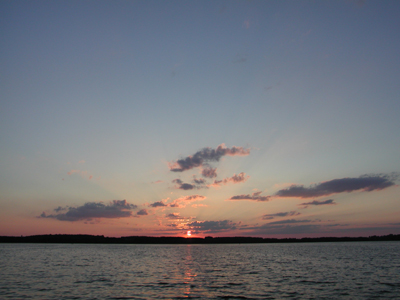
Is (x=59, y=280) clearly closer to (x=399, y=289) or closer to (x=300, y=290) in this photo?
(x=300, y=290)

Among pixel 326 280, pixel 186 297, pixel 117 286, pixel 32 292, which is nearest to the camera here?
pixel 186 297

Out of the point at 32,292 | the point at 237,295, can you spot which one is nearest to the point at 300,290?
the point at 237,295

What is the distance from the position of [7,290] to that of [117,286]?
1398 cm

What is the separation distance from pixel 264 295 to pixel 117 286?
2091 centimetres

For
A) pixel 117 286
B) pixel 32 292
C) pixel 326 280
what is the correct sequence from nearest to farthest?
pixel 32 292
pixel 117 286
pixel 326 280

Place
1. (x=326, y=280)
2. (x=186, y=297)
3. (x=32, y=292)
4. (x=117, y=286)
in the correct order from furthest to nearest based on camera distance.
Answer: (x=326, y=280) < (x=117, y=286) < (x=32, y=292) < (x=186, y=297)

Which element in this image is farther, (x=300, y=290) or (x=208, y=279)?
(x=208, y=279)

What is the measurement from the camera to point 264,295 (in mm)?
37000

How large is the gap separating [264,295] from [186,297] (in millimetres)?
9495

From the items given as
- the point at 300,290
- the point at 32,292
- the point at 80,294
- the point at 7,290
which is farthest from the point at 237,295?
the point at 7,290

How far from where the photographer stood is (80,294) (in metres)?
38.0

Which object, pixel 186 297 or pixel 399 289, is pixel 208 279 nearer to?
pixel 186 297

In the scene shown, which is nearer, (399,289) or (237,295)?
(237,295)

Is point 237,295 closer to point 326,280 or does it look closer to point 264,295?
point 264,295
